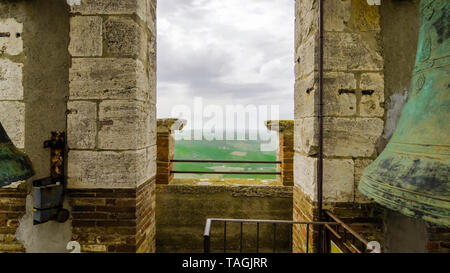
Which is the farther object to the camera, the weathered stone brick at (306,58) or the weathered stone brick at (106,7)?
the weathered stone brick at (306,58)

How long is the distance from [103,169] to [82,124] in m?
0.47

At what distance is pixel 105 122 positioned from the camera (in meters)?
2.14

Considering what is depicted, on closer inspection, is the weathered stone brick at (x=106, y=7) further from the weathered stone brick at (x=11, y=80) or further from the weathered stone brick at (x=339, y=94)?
the weathered stone brick at (x=339, y=94)

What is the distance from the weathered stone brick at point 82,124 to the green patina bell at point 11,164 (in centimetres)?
82

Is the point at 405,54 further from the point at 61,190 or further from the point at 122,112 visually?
the point at 61,190

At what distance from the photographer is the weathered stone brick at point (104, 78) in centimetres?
214

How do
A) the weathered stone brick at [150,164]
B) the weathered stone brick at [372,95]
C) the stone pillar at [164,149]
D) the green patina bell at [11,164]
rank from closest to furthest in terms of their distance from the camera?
the green patina bell at [11,164] < the weathered stone brick at [372,95] < the weathered stone brick at [150,164] < the stone pillar at [164,149]

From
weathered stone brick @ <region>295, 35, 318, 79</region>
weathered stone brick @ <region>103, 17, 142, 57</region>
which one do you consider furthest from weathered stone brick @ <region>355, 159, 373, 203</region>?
weathered stone brick @ <region>103, 17, 142, 57</region>

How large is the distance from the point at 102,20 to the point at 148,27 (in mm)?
452

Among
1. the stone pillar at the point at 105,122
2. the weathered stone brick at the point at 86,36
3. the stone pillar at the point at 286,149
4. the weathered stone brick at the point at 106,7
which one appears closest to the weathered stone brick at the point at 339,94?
the stone pillar at the point at 286,149

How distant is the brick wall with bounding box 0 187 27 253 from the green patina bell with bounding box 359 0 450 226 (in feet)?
9.45

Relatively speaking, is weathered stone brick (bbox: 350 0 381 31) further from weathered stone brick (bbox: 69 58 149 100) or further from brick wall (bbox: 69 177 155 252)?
brick wall (bbox: 69 177 155 252)

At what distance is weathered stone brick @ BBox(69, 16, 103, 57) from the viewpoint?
2.15 m

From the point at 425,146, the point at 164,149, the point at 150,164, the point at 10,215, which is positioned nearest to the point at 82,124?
the point at 150,164
